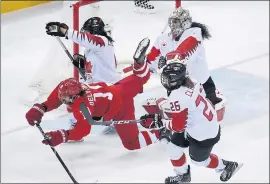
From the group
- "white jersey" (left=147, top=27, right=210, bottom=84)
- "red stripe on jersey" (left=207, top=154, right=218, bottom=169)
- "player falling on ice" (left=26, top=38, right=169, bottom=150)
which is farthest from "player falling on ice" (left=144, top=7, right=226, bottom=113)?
"red stripe on jersey" (left=207, top=154, right=218, bottom=169)

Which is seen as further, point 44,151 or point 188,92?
point 44,151

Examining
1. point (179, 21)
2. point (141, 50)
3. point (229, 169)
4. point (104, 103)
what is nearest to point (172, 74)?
point (141, 50)

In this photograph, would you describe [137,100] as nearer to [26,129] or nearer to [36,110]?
[26,129]

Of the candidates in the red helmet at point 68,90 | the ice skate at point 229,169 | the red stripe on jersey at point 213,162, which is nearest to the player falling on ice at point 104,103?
the red helmet at point 68,90

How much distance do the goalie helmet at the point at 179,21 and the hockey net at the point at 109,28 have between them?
1.78 feet

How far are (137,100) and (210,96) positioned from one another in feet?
3.11

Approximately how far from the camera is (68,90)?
2.50 metres

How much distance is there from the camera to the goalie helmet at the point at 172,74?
2506mm

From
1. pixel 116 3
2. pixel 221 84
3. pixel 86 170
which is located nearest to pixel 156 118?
pixel 86 170

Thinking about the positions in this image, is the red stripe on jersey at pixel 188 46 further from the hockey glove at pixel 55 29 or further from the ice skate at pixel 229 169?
the ice skate at pixel 229 169

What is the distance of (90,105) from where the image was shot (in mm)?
2740

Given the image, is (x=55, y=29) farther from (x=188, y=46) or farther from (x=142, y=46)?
(x=188, y=46)

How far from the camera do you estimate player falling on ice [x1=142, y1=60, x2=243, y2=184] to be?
255 centimetres

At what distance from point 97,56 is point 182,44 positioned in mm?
542
